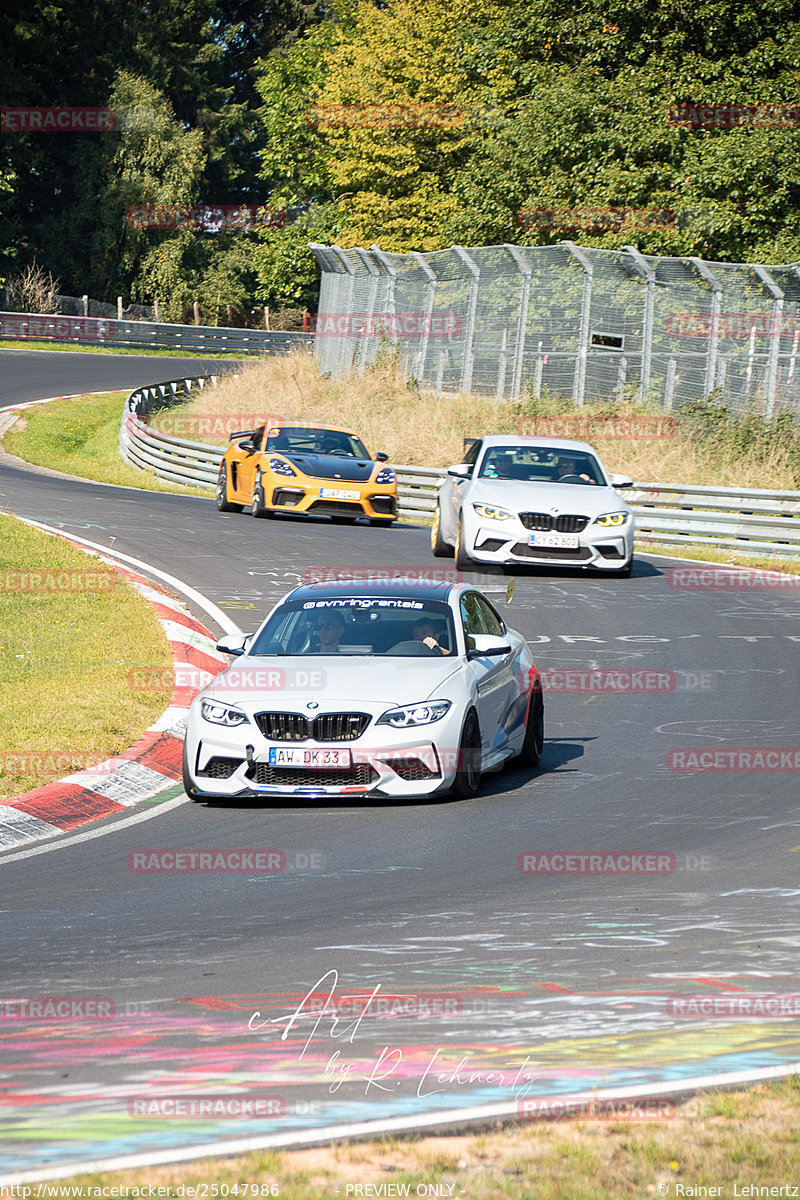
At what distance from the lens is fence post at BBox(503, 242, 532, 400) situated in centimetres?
3200

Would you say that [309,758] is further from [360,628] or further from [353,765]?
[360,628]

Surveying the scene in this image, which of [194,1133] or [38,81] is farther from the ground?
[38,81]

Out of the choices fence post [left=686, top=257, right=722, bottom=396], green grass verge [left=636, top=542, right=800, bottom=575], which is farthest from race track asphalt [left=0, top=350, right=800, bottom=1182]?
fence post [left=686, top=257, right=722, bottom=396]

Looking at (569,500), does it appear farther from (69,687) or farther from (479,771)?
(479,771)

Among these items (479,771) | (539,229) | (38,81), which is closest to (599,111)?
(539,229)

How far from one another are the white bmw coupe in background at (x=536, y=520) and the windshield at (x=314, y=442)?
A: 5.53 m

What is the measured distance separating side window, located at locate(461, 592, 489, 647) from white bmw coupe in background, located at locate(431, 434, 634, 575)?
8328 millimetres

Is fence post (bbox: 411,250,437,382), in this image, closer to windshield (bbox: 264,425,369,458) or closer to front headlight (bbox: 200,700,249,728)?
windshield (bbox: 264,425,369,458)

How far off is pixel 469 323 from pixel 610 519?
14232mm

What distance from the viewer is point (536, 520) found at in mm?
20125

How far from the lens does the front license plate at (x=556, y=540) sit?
2005 cm

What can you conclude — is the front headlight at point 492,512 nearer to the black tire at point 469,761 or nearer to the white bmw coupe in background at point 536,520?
the white bmw coupe in background at point 536,520

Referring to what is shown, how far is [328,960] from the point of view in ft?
21.1

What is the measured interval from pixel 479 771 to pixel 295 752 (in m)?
1.21
